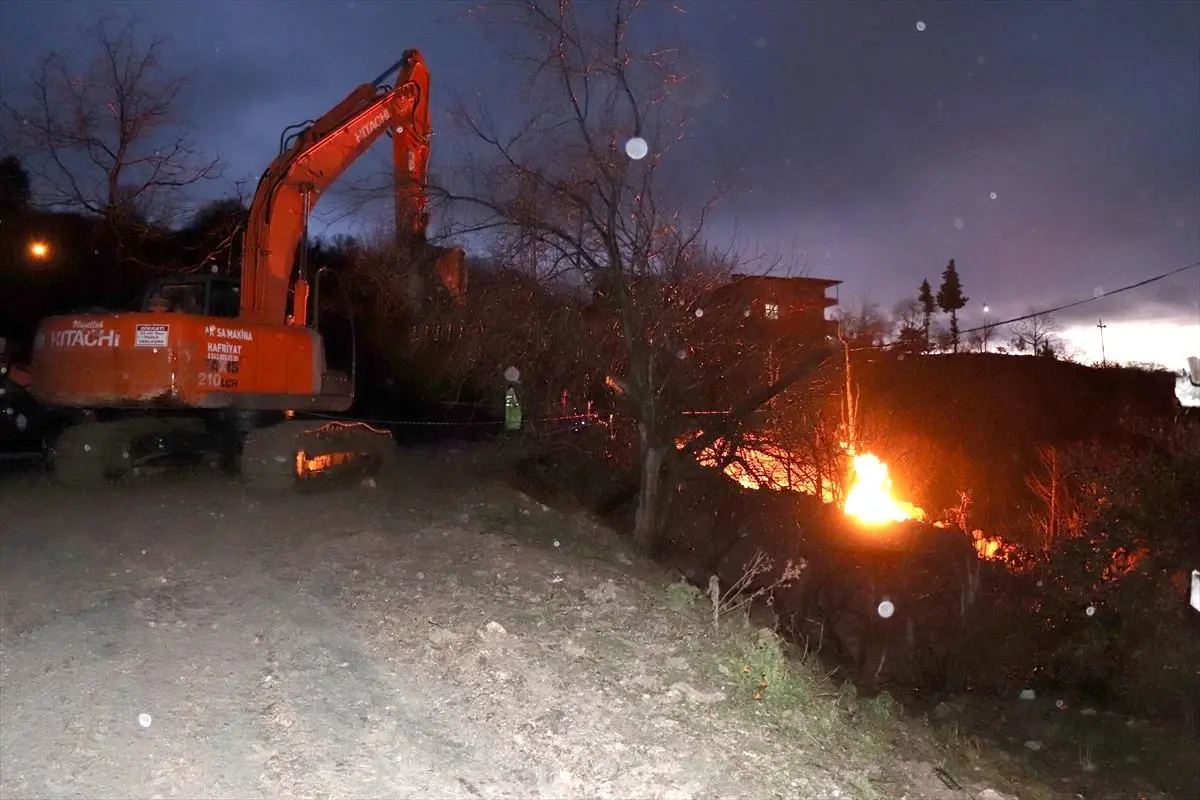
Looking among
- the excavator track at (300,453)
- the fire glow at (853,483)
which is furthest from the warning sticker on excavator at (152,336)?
the fire glow at (853,483)

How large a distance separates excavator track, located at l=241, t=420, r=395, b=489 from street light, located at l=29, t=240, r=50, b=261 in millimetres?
12060

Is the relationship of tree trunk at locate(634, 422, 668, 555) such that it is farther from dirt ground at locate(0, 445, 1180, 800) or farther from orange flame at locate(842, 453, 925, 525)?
orange flame at locate(842, 453, 925, 525)

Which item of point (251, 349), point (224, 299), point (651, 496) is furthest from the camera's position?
point (651, 496)

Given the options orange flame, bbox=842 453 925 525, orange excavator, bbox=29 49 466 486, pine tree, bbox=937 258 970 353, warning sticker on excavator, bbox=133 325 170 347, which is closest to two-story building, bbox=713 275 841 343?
orange excavator, bbox=29 49 466 486

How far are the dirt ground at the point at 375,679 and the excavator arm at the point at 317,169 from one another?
3730 millimetres

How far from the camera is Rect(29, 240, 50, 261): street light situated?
803 inches

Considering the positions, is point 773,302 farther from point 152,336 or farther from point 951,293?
point 951,293

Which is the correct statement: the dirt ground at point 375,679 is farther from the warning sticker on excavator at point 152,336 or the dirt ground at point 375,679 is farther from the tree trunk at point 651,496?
the tree trunk at point 651,496

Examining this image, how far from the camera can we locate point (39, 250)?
2047 centimetres

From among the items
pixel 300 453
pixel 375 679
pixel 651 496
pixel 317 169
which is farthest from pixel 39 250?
pixel 375 679

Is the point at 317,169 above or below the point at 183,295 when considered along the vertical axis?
above

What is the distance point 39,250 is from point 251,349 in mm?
12500

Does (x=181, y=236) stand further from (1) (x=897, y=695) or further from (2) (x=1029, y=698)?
(2) (x=1029, y=698)

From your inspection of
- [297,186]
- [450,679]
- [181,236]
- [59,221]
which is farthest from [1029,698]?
[59,221]
